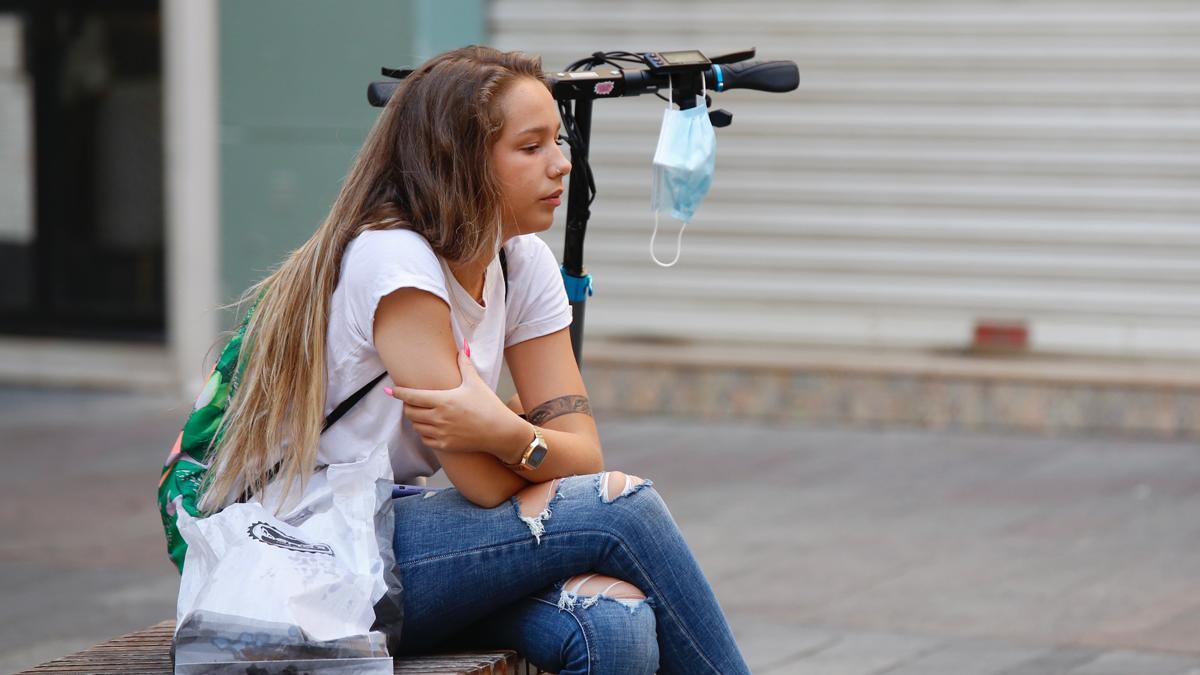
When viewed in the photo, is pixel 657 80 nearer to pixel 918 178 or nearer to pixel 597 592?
pixel 597 592

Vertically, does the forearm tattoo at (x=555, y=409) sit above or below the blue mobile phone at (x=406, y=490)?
above

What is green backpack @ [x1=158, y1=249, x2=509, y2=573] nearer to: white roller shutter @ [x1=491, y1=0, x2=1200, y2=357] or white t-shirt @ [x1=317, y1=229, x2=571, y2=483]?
white t-shirt @ [x1=317, y1=229, x2=571, y2=483]

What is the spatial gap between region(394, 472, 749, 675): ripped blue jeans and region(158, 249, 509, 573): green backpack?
11.7 inches

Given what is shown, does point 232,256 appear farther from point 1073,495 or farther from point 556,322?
point 556,322

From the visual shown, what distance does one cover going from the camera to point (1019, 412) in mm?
7336

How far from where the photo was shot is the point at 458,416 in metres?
2.65

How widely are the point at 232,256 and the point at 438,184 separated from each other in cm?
604

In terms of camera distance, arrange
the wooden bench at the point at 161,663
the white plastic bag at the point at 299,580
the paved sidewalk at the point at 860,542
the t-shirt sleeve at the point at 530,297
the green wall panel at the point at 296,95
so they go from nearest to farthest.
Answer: the white plastic bag at the point at 299,580 → the wooden bench at the point at 161,663 → the t-shirt sleeve at the point at 530,297 → the paved sidewalk at the point at 860,542 → the green wall panel at the point at 296,95

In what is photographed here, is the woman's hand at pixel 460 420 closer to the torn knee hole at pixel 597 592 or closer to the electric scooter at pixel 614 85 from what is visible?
the torn knee hole at pixel 597 592

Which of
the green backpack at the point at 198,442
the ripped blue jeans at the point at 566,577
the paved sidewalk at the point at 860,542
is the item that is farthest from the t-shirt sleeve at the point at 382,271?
the paved sidewalk at the point at 860,542

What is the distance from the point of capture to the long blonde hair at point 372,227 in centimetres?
271

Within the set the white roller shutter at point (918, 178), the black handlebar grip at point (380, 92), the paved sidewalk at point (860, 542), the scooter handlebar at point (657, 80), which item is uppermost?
the scooter handlebar at point (657, 80)

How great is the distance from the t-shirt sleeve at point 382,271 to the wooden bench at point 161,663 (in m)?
0.53

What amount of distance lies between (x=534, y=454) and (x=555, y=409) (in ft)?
0.89
